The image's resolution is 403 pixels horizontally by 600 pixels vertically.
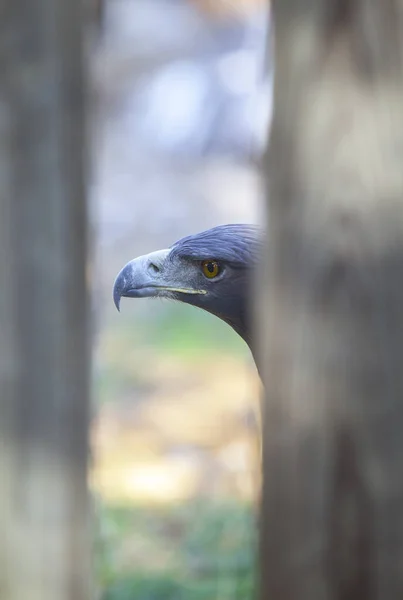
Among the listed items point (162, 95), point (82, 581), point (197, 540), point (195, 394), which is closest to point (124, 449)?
point (195, 394)

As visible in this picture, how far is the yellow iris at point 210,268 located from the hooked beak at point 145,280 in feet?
0.23

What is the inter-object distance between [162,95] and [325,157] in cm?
771

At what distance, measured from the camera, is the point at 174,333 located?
744 centimetres

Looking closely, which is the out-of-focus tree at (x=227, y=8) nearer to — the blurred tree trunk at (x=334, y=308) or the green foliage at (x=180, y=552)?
the green foliage at (x=180, y=552)

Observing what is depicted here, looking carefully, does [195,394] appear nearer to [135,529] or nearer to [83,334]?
[135,529]

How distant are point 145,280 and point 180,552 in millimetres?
2253

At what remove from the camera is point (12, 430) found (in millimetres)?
1230

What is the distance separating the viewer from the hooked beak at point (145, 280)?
277 cm

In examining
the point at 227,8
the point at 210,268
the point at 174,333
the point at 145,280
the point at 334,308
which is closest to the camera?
the point at 334,308

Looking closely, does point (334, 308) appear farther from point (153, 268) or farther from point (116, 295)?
point (153, 268)

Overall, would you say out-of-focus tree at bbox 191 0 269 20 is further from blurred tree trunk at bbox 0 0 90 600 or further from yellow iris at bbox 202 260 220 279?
blurred tree trunk at bbox 0 0 90 600

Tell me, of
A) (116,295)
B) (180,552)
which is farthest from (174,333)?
(116,295)

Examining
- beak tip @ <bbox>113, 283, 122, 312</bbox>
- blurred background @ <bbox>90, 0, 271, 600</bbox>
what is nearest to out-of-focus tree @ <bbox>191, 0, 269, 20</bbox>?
blurred background @ <bbox>90, 0, 271, 600</bbox>

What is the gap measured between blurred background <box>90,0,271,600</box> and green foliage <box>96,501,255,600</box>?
0.01 m
